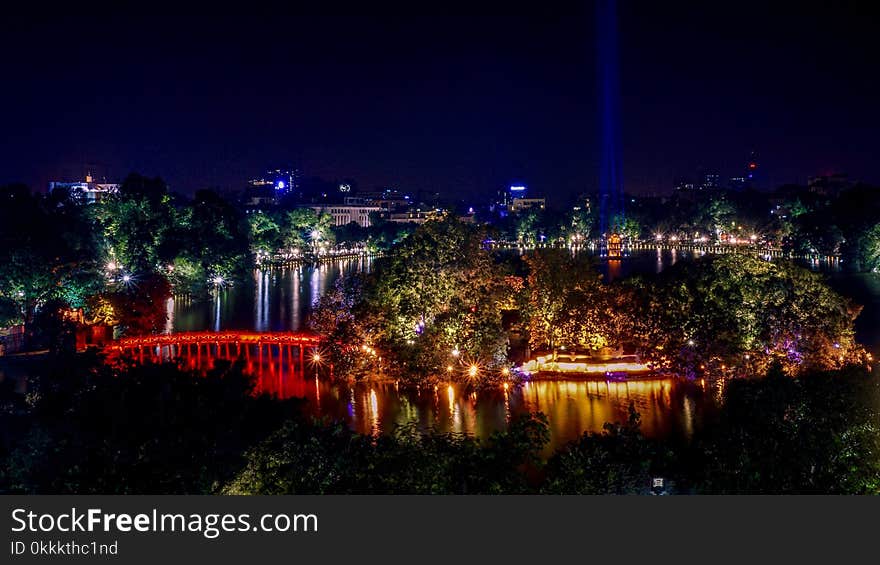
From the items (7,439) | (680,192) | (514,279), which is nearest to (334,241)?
(514,279)

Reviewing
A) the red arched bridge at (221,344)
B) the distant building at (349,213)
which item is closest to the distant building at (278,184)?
the distant building at (349,213)

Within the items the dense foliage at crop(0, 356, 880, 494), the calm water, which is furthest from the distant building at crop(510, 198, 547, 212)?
the dense foliage at crop(0, 356, 880, 494)

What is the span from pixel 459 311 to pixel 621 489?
13.5m

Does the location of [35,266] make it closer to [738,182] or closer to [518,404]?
[518,404]

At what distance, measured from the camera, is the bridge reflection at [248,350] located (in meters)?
23.1

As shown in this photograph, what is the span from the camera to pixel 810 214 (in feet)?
192

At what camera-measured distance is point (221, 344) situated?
2567 centimetres

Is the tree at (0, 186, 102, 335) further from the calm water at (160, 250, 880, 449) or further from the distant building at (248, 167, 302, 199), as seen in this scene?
the distant building at (248, 167, 302, 199)

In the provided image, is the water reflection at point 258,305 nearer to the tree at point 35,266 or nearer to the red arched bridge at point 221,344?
the tree at point 35,266

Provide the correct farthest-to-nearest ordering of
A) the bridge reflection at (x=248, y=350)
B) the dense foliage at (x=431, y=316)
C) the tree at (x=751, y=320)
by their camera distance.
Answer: the bridge reflection at (x=248, y=350)
the dense foliage at (x=431, y=316)
the tree at (x=751, y=320)

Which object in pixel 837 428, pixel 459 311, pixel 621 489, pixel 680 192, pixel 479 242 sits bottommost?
pixel 621 489

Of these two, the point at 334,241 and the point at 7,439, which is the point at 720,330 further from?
the point at 334,241

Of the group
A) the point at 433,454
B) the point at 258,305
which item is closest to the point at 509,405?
the point at 433,454

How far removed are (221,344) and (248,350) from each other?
1.02 meters
